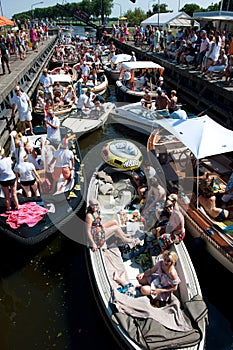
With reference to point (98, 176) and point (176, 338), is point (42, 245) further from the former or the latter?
point (176, 338)

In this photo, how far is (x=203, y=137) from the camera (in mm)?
6379

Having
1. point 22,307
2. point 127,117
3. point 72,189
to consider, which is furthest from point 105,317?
point 127,117

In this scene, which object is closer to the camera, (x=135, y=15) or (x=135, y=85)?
(x=135, y=85)

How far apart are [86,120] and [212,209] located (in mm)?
7361

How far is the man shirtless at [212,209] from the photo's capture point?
6121 mm

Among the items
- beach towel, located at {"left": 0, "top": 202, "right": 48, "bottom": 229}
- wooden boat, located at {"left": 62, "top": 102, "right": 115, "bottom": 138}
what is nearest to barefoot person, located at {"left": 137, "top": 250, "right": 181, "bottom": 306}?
beach towel, located at {"left": 0, "top": 202, "right": 48, "bottom": 229}

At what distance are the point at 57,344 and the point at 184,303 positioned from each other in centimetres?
220

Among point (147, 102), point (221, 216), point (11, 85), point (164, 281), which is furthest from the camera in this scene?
point (11, 85)

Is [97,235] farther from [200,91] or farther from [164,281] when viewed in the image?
[200,91]

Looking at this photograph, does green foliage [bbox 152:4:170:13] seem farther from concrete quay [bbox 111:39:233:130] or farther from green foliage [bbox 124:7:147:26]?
concrete quay [bbox 111:39:233:130]

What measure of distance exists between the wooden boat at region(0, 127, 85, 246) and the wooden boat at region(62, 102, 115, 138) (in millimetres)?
4227

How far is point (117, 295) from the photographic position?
450cm

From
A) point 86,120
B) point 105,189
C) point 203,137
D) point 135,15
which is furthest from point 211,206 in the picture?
point 135,15

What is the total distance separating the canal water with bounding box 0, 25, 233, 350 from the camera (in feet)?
15.9
